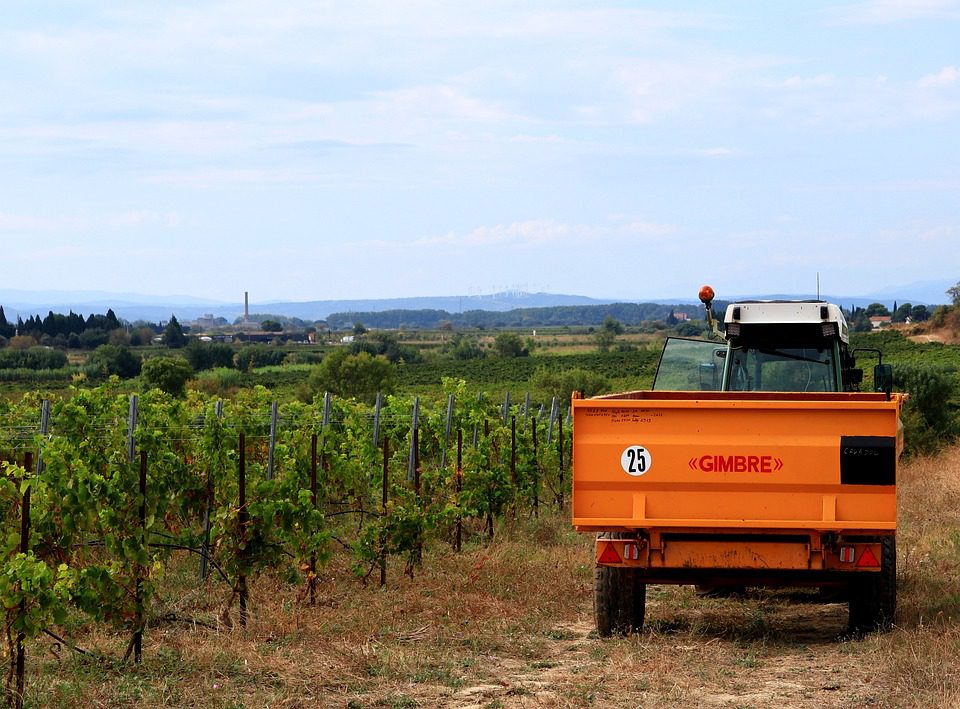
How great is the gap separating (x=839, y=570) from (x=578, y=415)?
6.16 feet

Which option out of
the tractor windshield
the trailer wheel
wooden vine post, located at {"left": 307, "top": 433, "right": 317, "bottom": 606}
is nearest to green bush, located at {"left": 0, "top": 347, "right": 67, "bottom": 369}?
wooden vine post, located at {"left": 307, "top": 433, "right": 317, "bottom": 606}

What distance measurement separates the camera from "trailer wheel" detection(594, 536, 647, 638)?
7.79 metres

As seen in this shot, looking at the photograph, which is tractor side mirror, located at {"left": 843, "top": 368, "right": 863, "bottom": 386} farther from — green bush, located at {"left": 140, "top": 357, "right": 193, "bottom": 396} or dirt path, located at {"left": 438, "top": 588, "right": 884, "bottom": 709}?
green bush, located at {"left": 140, "top": 357, "right": 193, "bottom": 396}

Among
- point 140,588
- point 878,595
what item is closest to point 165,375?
point 140,588

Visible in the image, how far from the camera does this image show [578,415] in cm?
736

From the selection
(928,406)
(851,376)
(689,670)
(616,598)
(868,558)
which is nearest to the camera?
(689,670)

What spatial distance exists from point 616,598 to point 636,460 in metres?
1.04

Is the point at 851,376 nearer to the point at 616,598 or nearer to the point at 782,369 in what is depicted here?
the point at 782,369

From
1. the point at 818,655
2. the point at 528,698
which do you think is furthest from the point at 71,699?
the point at 818,655

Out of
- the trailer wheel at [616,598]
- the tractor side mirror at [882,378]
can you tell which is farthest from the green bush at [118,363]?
the trailer wheel at [616,598]

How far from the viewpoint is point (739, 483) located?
24.0 feet

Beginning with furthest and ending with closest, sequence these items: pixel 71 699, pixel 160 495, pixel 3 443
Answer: pixel 3 443
pixel 160 495
pixel 71 699

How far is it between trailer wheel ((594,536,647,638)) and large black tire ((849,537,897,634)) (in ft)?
4.56

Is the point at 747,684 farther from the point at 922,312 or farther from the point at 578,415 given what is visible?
the point at 922,312
